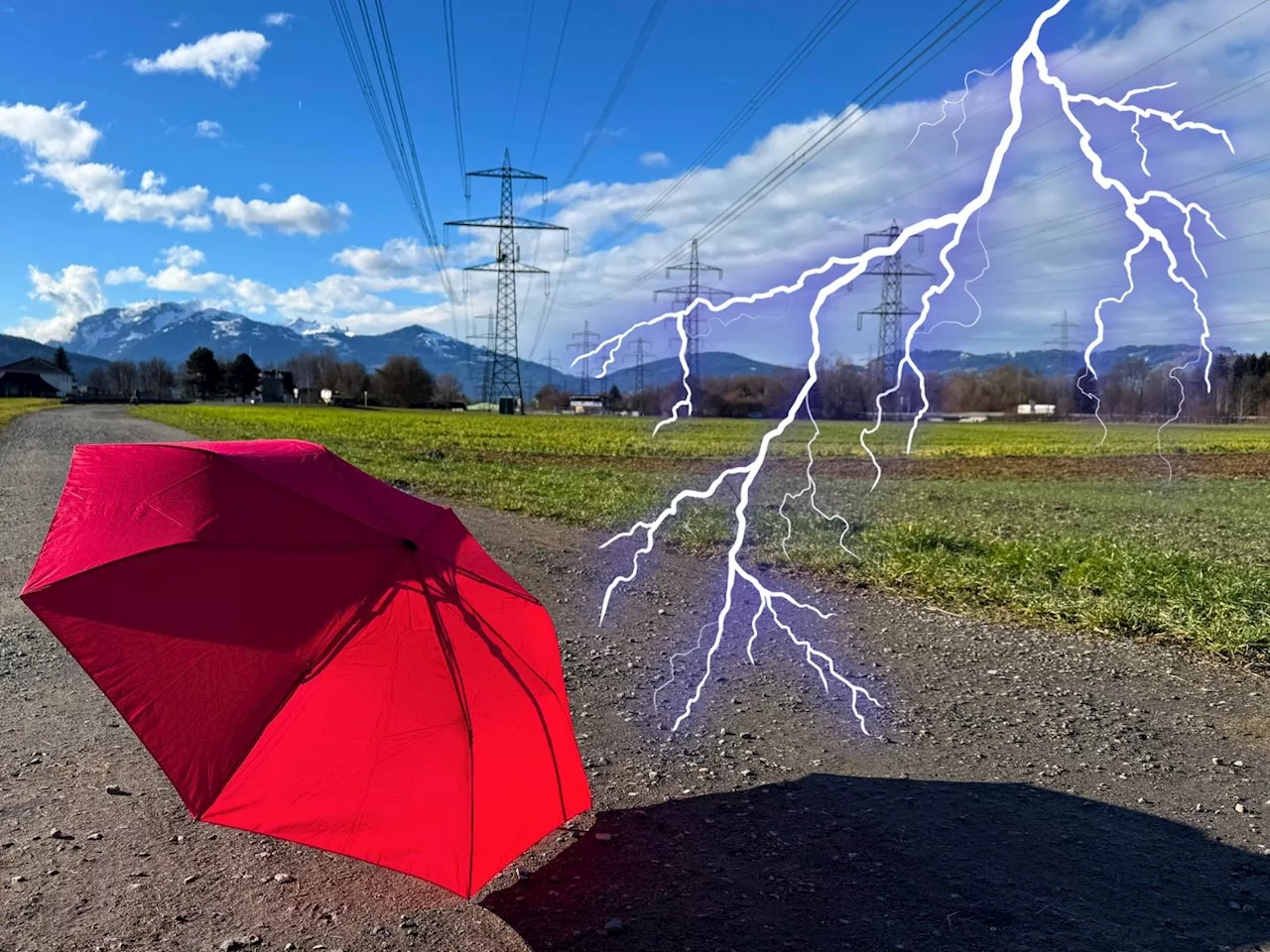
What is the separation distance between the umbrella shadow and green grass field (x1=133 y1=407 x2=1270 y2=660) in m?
3.94

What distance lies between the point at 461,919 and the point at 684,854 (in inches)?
41.2

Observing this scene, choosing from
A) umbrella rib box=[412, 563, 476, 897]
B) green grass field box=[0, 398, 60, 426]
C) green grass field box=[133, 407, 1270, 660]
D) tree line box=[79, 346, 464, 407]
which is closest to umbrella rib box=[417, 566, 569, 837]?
umbrella rib box=[412, 563, 476, 897]

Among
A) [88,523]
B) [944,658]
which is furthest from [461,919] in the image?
[944,658]

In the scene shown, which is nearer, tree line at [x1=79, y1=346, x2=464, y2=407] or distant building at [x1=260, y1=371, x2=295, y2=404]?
tree line at [x1=79, y1=346, x2=464, y2=407]

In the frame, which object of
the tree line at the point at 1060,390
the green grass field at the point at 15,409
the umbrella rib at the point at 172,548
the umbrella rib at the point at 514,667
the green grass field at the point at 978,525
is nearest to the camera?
the umbrella rib at the point at 172,548

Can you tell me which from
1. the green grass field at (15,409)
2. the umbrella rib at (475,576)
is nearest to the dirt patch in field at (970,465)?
the umbrella rib at (475,576)

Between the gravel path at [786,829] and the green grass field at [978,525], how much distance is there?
1705 millimetres

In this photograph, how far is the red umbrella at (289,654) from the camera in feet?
11.2

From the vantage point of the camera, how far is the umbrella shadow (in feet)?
11.7

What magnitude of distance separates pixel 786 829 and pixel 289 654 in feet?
8.04

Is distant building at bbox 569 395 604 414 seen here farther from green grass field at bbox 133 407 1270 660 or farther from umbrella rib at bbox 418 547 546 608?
umbrella rib at bbox 418 547 546 608

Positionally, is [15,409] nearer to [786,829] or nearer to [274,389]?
[274,389]

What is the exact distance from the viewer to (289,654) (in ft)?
11.4

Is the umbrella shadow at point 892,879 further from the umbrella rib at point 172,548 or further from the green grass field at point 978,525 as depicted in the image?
the green grass field at point 978,525
